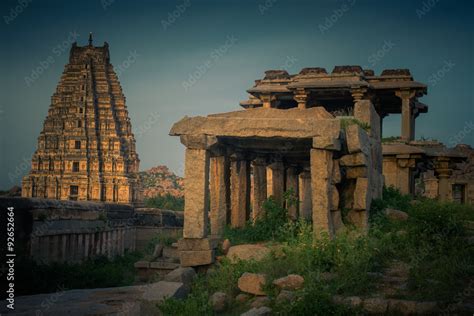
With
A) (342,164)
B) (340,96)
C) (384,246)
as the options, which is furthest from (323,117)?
(340,96)

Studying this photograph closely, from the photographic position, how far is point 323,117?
35.5ft

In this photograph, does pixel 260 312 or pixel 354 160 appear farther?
pixel 354 160

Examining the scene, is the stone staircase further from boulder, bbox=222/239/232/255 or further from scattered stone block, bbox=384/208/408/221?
scattered stone block, bbox=384/208/408/221

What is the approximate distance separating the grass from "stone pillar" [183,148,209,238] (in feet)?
2.71

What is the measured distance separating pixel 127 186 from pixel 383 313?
33910 mm

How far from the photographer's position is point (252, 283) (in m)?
8.36

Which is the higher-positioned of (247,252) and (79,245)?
(247,252)

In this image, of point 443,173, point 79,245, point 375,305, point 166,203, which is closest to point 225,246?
point 375,305

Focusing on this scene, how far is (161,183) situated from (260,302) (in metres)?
56.2

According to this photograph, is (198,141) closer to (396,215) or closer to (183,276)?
(183,276)

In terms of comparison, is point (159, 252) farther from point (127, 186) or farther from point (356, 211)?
point (127, 186)

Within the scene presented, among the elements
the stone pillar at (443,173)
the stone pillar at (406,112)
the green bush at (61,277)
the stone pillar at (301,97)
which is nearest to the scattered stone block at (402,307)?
the green bush at (61,277)

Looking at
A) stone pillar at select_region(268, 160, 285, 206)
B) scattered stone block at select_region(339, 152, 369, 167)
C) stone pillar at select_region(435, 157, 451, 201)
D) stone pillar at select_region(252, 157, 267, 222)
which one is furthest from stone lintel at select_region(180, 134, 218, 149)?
stone pillar at select_region(435, 157, 451, 201)

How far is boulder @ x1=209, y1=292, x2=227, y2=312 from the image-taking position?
830 cm
